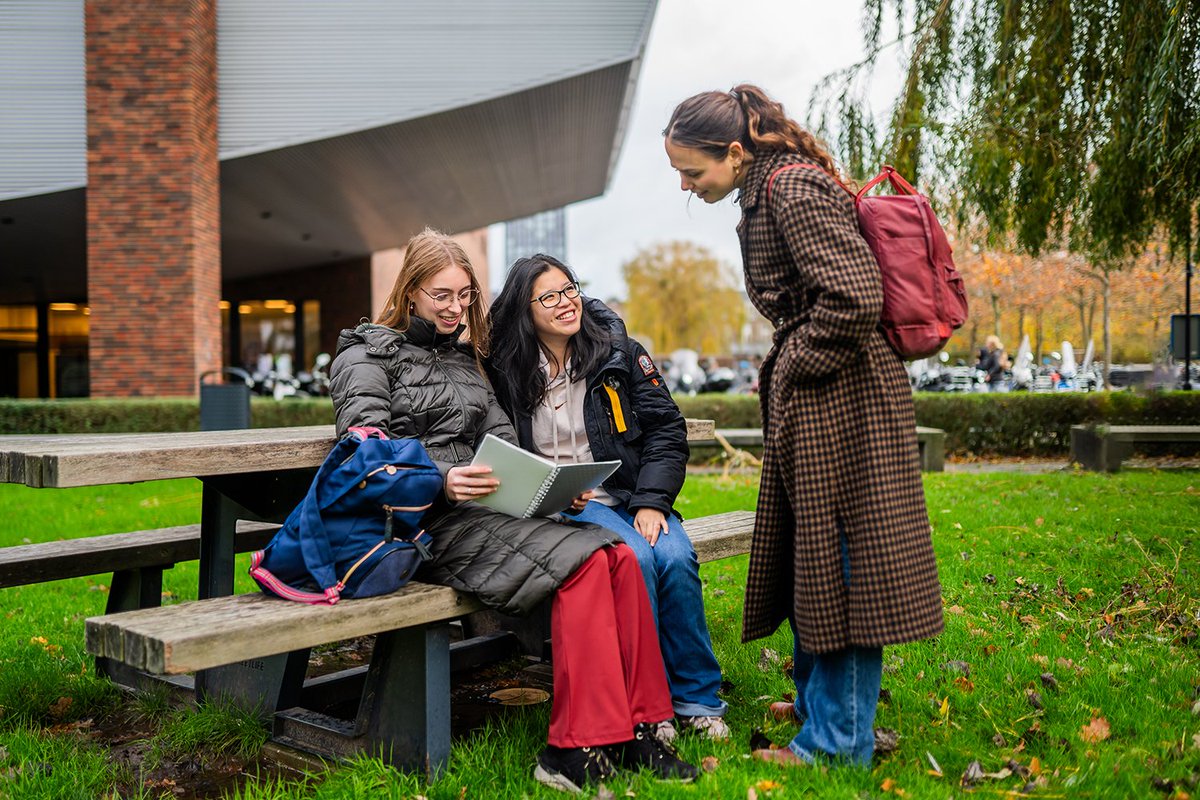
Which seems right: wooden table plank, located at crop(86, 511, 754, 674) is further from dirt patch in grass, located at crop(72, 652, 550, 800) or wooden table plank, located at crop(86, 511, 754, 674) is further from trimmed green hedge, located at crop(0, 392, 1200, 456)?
trimmed green hedge, located at crop(0, 392, 1200, 456)

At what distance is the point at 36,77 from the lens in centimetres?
1398

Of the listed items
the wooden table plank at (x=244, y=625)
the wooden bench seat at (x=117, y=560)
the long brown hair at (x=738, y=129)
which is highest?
the long brown hair at (x=738, y=129)

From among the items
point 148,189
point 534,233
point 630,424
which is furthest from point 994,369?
point 534,233

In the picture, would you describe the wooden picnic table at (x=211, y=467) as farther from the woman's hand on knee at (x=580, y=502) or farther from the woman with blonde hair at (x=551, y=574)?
the woman's hand on knee at (x=580, y=502)

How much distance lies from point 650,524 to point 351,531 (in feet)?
3.37

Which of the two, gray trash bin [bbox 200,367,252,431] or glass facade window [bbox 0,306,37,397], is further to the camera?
glass facade window [bbox 0,306,37,397]

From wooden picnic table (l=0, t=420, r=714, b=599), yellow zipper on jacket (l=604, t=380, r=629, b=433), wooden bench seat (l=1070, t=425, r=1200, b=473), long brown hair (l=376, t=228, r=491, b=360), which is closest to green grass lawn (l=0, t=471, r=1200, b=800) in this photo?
wooden picnic table (l=0, t=420, r=714, b=599)

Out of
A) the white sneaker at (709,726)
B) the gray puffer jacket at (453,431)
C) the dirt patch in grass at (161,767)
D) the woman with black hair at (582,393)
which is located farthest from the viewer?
the woman with black hair at (582,393)

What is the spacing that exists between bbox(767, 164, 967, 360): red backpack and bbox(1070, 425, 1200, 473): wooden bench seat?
798cm

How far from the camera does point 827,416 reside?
2695 millimetres

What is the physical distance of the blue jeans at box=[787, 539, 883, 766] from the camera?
2.77 meters

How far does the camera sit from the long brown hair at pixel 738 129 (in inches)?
111

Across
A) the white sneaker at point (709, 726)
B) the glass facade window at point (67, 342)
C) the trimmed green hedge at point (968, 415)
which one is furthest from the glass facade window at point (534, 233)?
the white sneaker at point (709, 726)

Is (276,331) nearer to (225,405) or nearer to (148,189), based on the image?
(148,189)
